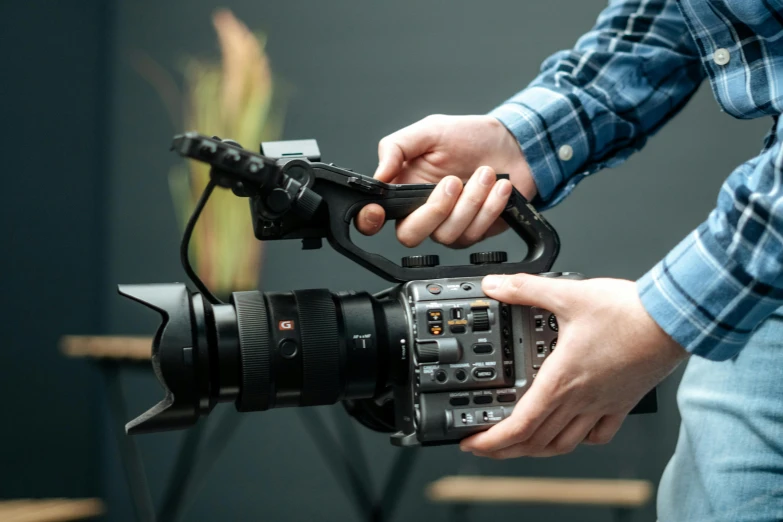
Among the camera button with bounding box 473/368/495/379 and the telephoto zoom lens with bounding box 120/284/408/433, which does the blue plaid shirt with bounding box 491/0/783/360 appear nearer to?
the camera button with bounding box 473/368/495/379

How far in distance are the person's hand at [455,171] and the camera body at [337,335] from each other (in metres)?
0.05

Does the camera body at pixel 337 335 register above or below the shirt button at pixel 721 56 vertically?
below

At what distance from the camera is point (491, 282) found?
0.89 metres

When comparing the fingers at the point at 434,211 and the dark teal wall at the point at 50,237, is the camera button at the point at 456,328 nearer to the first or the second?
the fingers at the point at 434,211

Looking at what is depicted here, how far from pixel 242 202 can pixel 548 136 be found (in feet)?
4.26

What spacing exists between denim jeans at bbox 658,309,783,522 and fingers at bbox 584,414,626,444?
0.34 ft

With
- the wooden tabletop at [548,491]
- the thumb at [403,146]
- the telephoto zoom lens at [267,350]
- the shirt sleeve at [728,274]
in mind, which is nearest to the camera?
the shirt sleeve at [728,274]

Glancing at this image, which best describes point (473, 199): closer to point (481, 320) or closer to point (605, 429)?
point (481, 320)

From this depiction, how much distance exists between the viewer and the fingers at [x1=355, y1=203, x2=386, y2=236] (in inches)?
36.9

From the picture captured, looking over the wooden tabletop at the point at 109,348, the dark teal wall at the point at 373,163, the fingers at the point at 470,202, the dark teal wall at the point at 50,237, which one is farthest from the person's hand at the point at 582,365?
the dark teal wall at the point at 50,237

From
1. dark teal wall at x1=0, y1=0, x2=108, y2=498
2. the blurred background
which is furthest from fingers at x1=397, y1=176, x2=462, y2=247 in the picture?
dark teal wall at x1=0, y1=0, x2=108, y2=498

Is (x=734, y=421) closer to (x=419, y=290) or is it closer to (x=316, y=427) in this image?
(x=419, y=290)

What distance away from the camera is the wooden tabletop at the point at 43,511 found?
1.87 m

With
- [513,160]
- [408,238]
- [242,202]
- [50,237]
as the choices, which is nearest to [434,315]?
[408,238]
